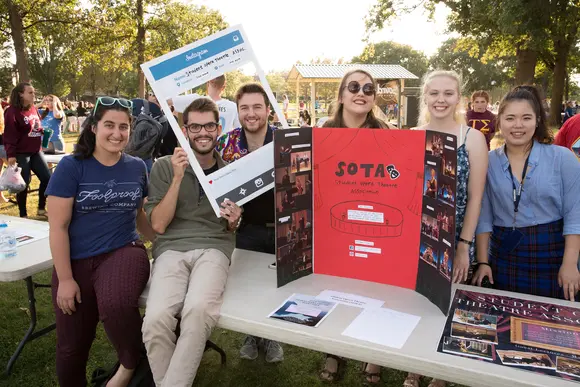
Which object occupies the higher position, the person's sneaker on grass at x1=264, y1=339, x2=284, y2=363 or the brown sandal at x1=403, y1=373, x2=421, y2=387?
the brown sandal at x1=403, y1=373, x2=421, y2=387

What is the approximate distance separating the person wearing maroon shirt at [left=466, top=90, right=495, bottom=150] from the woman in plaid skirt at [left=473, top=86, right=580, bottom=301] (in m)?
4.65

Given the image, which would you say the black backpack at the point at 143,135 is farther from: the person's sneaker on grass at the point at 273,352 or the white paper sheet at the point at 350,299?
the white paper sheet at the point at 350,299

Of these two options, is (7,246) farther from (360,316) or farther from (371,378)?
(371,378)

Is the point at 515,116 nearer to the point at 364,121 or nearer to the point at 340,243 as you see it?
the point at 364,121

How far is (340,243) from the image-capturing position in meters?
2.08

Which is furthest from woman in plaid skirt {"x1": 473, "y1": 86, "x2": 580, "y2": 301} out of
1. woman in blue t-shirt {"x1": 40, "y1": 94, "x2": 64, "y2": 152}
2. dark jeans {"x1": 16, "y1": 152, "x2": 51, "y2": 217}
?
woman in blue t-shirt {"x1": 40, "y1": 94, "x2": 64, "y2": 152}

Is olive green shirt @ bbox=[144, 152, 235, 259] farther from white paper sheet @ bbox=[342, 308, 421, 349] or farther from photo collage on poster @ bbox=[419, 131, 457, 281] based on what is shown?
photo collage on poster @ bbox=[419, 131, 457, 281]

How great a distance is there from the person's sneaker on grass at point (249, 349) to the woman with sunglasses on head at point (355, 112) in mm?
501

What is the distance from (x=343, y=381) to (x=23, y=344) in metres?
2.10

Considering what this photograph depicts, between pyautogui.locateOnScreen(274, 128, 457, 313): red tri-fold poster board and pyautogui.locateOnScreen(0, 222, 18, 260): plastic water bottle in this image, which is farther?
pyautogui.locateOnScreen(0, 222, 18, 260): plastic water bottle

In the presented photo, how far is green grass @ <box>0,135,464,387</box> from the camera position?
8.78 ft

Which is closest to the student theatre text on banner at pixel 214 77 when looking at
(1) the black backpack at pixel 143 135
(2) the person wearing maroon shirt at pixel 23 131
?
(1) the black backpack at pixel 143 135

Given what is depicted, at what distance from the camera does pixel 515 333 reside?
161 cm

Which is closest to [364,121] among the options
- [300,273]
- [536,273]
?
[300,273]
